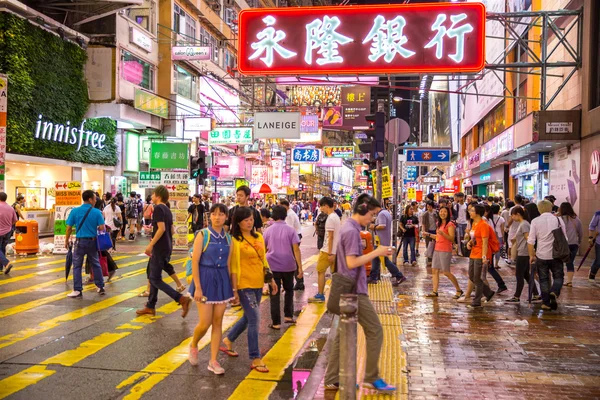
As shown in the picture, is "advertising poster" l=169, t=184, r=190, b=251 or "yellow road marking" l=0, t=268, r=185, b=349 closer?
"yellow road marking" l=0, t=268, r=185, b=349

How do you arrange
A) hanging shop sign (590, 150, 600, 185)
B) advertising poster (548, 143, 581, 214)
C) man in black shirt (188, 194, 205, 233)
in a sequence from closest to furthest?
hanging shop sign (590, 150, 600, 185), advertising poster (548, 143, 581, 214), man in black shirt (188, 194, 205, 233)

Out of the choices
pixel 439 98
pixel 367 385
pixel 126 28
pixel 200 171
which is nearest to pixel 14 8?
pixel 126 28

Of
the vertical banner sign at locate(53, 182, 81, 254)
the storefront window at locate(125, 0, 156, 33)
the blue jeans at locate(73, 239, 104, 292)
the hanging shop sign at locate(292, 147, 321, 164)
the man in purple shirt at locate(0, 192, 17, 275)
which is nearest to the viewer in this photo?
the blue jeans at locate(73, 239, 104, 292)

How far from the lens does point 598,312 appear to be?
9477 millimetres

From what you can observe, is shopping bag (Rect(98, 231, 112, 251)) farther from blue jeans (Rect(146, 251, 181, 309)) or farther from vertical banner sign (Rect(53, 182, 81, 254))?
vertical banner sign (Rect(53, 182, 81, 254))

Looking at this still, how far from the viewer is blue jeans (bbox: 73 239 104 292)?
1014 centimetres

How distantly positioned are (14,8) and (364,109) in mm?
22026

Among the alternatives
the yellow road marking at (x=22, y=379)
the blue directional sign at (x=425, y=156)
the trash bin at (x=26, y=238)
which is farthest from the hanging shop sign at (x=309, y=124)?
the yellow road marking at (x=22, y=379)

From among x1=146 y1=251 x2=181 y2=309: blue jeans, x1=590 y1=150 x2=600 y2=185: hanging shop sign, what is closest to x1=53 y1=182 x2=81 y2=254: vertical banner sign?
x1=146 y1=251 x2=181 y2=309: blue jeans

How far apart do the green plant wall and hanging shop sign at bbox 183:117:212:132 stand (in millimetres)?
4441

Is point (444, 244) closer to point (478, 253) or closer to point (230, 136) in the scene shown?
point (478, 253)

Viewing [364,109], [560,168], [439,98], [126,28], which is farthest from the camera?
[439,98]

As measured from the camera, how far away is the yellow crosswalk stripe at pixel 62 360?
562 cm

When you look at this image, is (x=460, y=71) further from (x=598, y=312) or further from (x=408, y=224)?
(x=598, y=312)
